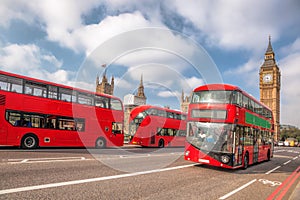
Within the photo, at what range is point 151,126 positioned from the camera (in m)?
21.4

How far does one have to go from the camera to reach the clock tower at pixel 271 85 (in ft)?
354

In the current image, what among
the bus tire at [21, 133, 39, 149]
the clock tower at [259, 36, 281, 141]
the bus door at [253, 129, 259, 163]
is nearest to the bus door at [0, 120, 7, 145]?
the bus tire at [21, 133, 39, 149]

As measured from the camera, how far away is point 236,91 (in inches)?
407

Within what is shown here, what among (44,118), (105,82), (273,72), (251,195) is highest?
(273,72)

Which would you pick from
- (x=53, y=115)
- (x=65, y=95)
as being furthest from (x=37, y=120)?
(x=65, y=95)

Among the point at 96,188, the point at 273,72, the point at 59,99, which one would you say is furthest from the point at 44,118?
the point at 273,72

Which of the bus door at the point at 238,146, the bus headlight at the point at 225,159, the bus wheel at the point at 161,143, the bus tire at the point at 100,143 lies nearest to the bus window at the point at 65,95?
the bus tire at the point at 100,143

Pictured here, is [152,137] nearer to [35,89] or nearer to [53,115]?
[53,115]

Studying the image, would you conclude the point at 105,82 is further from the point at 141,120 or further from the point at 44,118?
the point at 44,118

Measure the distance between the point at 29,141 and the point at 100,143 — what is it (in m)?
5.14

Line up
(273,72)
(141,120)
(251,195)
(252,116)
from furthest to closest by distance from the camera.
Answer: (273,72)
(141,120)
(252,116)
(251,195)

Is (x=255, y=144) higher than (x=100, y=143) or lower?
higher

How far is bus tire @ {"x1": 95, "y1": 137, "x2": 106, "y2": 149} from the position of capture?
Answer: 16959mm

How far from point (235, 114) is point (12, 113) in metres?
12.3
